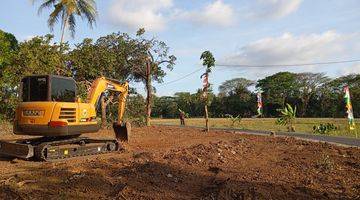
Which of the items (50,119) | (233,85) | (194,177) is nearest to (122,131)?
(50,119)

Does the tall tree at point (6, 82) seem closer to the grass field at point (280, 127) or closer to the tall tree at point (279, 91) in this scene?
the grass field at point (280, 127)

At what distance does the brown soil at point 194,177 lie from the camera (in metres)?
9.02

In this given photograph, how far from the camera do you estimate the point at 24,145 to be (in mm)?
13727

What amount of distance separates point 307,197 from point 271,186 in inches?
34.9

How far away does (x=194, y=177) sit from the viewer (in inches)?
420

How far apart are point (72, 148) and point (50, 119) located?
1879 mm

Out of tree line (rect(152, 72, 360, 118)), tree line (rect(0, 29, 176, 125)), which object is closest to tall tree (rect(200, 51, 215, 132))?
tree line (rect(0, 29, 176, 125))

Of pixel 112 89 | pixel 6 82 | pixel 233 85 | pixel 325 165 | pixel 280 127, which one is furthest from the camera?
pixel 233 85

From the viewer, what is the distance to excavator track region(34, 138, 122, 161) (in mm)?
13844

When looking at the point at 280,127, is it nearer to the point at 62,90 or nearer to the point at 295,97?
the point at 62,90

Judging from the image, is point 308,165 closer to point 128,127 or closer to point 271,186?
point 271,186

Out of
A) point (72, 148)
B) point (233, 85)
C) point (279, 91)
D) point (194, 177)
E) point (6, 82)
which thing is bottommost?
point (194, 177)

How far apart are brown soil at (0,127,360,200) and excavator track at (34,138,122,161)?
0.33 m

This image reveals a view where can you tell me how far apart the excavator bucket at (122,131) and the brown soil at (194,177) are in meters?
2.53
